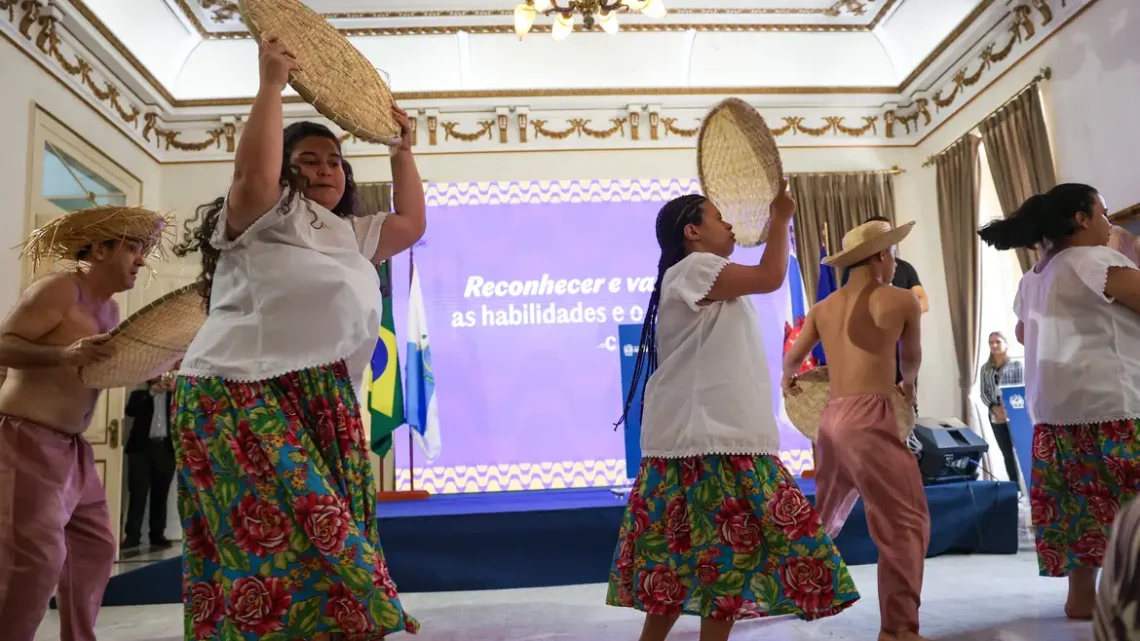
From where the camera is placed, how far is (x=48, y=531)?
211cm

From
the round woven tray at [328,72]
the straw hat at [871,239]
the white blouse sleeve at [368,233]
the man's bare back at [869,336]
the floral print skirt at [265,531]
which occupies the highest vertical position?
the round woven tray at [328,72]

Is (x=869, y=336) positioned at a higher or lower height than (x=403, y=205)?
lower

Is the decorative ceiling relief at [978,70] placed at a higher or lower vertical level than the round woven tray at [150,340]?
higher

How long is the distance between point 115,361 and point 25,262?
11.5 ft

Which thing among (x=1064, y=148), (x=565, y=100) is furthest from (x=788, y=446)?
(x=565, y=100)

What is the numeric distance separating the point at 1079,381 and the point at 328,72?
97.2 inches

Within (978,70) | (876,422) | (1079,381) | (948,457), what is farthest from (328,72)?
(978,70)

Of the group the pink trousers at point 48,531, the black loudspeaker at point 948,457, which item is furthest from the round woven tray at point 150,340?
the black loudspeaker at point 948,457

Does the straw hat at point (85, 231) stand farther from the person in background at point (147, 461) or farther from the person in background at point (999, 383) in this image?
the person in background at point (999, 383)

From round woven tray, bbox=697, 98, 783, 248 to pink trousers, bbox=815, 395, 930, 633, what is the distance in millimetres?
648

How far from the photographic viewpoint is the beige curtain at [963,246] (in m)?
6.23

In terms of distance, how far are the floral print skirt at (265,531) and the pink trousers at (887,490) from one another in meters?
1.58

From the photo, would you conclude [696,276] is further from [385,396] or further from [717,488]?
[385,396]

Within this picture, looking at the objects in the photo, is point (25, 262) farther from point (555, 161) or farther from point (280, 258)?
point (280, 258)
